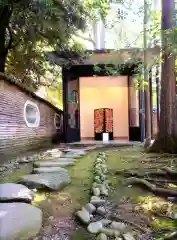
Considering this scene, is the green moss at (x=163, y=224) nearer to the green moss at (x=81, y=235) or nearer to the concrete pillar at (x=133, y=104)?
the green moss at (x=81, y=235)

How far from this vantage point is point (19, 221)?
2021 mm

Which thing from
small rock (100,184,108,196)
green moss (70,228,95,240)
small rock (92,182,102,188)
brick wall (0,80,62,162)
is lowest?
green moss (70,228,95,240)

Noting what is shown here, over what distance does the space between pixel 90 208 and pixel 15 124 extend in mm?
4074

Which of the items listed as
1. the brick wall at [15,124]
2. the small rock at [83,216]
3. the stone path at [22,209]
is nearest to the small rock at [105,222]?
the small rock at [83,216]

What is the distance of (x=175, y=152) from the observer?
580 cm

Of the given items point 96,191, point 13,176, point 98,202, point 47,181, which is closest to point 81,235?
point 98,202

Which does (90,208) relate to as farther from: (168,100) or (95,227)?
(168,100)

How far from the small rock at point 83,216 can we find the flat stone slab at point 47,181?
736mm

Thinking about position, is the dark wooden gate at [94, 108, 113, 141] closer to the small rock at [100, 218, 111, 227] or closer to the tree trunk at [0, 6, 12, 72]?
the tree trunk at [0, 6, 12, 72]

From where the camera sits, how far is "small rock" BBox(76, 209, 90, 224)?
231cm

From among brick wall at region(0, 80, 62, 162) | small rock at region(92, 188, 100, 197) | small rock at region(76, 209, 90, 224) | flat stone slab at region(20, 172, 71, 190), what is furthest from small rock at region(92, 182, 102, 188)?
brick wall at region(0, 80, 62, 162)

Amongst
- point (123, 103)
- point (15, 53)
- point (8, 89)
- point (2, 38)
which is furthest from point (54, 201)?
point (123, 103)

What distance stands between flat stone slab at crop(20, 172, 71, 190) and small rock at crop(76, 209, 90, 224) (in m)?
0.74

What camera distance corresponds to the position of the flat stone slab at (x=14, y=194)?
8.18ft
